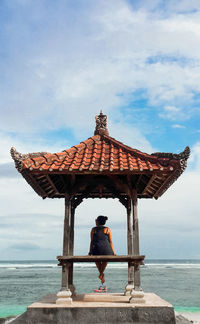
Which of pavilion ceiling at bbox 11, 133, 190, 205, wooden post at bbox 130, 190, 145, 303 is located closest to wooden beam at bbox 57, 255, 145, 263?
wooden post at bbox 130, 190, 145, 303

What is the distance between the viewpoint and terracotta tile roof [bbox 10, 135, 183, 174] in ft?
22.3

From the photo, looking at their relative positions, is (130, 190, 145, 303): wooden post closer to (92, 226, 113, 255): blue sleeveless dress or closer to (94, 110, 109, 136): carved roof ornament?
(92, 226, 113, 255): blue sleeveless dress

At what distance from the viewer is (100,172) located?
6.82 metres

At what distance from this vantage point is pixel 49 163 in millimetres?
7184

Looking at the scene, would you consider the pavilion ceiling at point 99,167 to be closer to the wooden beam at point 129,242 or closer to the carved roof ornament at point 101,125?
the carved roof ornament at point 101,125

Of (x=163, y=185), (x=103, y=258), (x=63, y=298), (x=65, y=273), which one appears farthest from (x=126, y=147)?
(x=63, y=298)

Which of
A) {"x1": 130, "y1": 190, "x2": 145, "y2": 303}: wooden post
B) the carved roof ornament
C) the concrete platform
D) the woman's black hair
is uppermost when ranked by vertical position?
the carved roof ornament

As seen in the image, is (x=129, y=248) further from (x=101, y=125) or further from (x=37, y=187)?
(x=101, y=125)

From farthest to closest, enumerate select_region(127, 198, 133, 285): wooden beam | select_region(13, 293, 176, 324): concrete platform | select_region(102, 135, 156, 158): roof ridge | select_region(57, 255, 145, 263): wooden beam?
select_region(127, 198, 133, 285): wooden beam, select_region(102, 135, 156, 158): roof ridge, select_region(57, 255, 145, 263): wooden beam, select_region(13, 293, 176, 324): concrete platform

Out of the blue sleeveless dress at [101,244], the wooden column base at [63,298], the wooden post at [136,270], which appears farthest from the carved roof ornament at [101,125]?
the wooden column base at [63,298]

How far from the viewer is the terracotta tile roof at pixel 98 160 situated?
6797mm

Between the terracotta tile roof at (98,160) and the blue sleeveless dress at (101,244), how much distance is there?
73.3 inches

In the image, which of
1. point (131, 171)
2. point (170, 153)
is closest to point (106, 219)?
point (131, 171)

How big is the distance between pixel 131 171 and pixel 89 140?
224 centimetres
